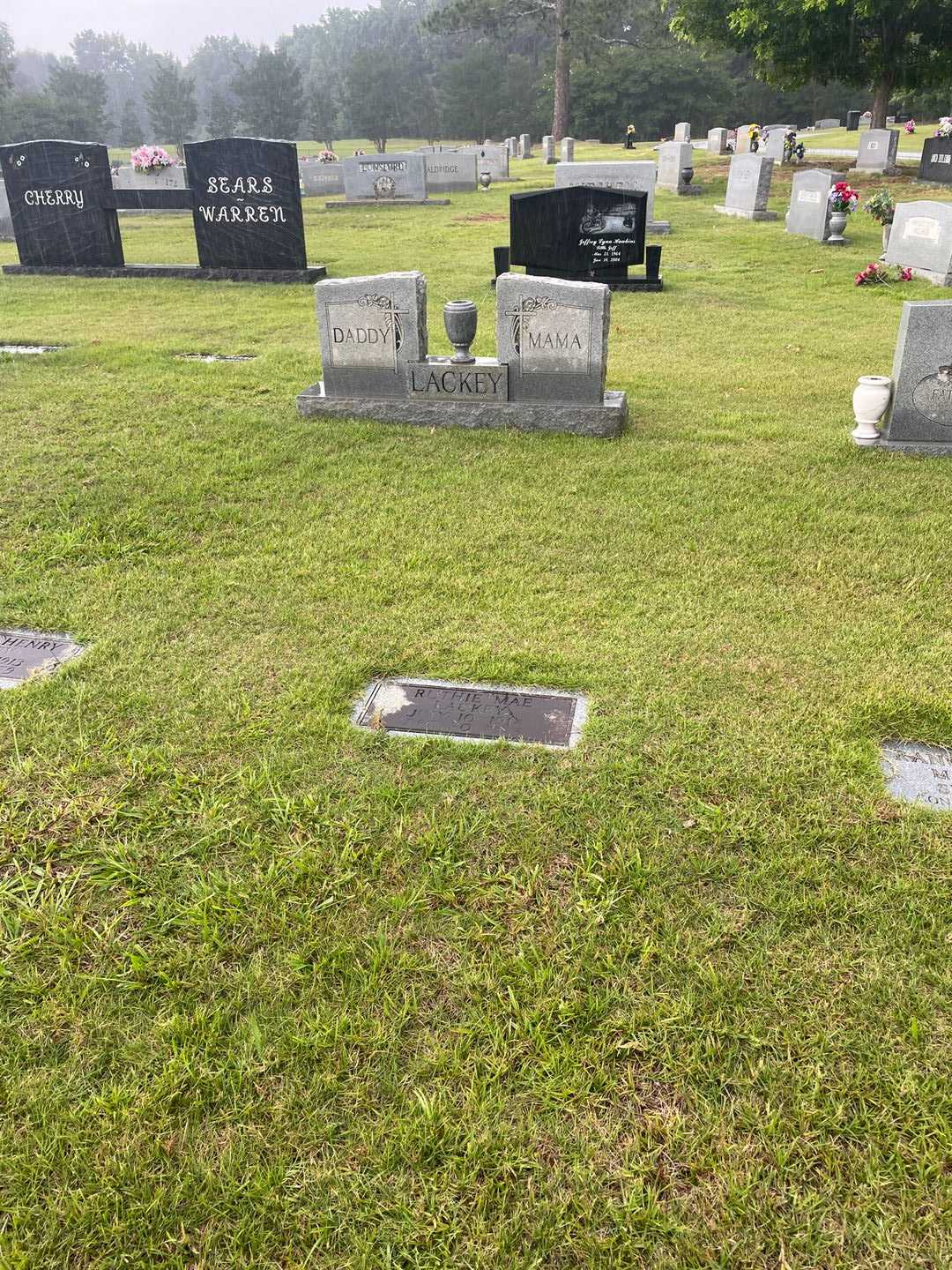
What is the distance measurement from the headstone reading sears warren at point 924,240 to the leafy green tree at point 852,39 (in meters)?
12.4

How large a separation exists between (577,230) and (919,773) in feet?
33.4

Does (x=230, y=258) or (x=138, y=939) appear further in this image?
(x=230, y=258)

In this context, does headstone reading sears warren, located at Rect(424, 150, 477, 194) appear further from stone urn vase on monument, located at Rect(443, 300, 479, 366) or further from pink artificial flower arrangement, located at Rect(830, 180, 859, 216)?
stone urn vase on monument, located at Rect(443, 300, 479, 366)

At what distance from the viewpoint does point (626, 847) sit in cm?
295

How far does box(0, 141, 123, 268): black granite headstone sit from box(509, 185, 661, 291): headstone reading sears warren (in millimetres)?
6685

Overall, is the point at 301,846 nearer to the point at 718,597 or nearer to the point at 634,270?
the point at 718,597

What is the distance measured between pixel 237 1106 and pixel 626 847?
140 centimetres

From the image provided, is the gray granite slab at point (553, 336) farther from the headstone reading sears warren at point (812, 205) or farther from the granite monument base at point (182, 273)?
the headstone reading sears warren at point (812, 205)

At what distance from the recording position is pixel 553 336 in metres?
6.80

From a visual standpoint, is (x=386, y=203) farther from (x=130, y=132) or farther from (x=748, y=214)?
(x=130, y=132)

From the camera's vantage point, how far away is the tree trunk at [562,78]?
44906 mm

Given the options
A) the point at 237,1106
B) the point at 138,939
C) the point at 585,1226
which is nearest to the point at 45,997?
the point at 138,939

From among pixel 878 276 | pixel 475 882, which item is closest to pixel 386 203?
pixel 878 276

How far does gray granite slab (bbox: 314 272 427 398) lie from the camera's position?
22.6ft
